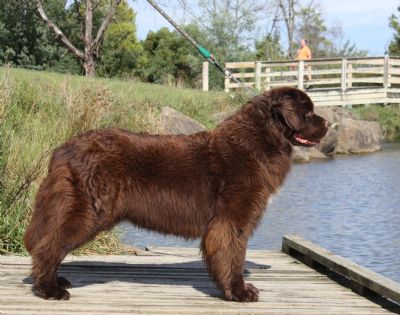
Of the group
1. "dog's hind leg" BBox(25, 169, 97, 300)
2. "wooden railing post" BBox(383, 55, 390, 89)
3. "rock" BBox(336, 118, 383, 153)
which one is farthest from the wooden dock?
"wooden railing post" BBox(383, 55, 390, 89)

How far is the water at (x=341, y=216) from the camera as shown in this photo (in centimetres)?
962

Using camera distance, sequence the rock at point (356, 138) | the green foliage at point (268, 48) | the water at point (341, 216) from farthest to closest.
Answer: the green foliage at point (268, 48), the rock at point (356, 138), the water at point (341, 216)

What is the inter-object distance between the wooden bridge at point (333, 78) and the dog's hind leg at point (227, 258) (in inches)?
969

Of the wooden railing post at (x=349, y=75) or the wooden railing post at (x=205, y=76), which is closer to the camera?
the wooden railing post at (x=205, y=76)

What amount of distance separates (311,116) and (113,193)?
147cm

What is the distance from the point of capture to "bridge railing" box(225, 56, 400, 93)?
31.0m

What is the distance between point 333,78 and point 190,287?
2854cm

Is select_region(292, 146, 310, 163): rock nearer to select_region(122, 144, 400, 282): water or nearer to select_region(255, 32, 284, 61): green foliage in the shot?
select_region(122, 144, 400, 282): water

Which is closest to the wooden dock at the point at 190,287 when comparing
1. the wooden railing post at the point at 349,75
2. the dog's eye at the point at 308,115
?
the dog's eye at the point at 308,115

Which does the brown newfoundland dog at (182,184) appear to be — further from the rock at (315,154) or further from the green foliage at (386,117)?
the green foliage at (386,117)

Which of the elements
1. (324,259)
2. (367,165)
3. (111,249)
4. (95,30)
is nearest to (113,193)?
(324,259)

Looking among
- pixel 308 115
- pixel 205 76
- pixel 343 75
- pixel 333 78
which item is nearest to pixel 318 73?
pixel 343 75

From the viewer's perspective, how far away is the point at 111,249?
7.97 meters

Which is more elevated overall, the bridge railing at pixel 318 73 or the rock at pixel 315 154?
the bridge railing at pixel 318 73
